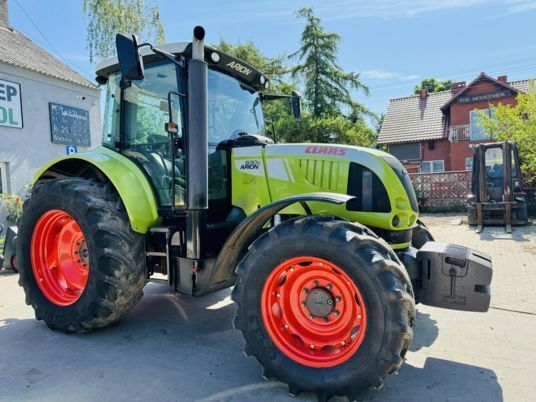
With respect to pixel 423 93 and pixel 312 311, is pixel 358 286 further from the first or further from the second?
pixel 423 93

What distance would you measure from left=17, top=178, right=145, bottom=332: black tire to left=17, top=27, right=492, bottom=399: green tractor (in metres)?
0.01

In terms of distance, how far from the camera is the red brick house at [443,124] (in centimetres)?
2583

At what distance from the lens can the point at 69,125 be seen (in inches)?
562

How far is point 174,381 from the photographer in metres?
2.94

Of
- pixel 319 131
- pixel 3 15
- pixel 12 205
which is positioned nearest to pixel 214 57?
pixel 12 205

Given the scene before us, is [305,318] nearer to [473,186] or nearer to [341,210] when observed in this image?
[341,210]

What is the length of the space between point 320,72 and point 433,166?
1166 cm

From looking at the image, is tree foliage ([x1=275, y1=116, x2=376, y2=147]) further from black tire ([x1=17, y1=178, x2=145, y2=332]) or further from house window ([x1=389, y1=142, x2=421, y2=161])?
black tire ([x1=17, y1=178, x2=145, y2=332])

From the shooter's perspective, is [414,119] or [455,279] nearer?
[455,279]

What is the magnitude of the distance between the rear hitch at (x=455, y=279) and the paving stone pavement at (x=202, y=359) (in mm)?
527

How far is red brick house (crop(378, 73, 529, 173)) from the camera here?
25.8m

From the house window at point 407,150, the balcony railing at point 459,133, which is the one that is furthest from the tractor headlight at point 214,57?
the balcony railing at point 459,133

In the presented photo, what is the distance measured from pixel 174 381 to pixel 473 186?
10.9 metres

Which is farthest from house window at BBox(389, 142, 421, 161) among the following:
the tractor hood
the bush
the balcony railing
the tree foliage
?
the tractor hood
